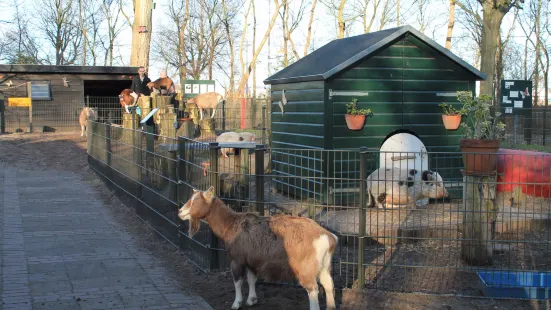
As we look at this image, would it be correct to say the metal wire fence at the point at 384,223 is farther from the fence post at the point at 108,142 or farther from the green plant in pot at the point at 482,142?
the fence post at the point at 108,142

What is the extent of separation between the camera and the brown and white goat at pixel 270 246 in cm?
589

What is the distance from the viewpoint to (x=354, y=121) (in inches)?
417

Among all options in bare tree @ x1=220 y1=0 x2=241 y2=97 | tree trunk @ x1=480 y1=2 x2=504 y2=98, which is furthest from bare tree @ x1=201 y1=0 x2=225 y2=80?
tree trunk @ x1=480 y1=2 x2=504 y2=98

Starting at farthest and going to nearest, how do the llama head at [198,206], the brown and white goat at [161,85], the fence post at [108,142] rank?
1. the brown and white goat at [161,85]
2. the fence post at [108,142]
3. the llama head at [198,206]

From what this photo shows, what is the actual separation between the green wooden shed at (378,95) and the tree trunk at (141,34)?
11979 mm

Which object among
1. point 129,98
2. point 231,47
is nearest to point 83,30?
point 231,47

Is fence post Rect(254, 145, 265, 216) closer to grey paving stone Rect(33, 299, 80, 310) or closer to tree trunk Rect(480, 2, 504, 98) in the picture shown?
grey paving stone Rect(33, 299, 80, 310)

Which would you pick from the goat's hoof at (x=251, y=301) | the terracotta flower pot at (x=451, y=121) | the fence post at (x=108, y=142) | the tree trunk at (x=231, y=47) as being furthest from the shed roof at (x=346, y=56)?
the tree trunk at (x=231, y=47)

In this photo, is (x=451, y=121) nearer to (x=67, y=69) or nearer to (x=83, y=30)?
(x=67, y=69)

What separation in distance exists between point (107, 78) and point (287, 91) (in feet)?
48.8

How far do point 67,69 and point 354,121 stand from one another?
17.7 meters

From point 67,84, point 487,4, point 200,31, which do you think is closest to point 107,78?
point 67,84

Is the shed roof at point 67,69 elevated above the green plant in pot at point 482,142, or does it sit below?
above

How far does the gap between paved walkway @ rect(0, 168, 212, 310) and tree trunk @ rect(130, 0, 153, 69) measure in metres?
10.5
